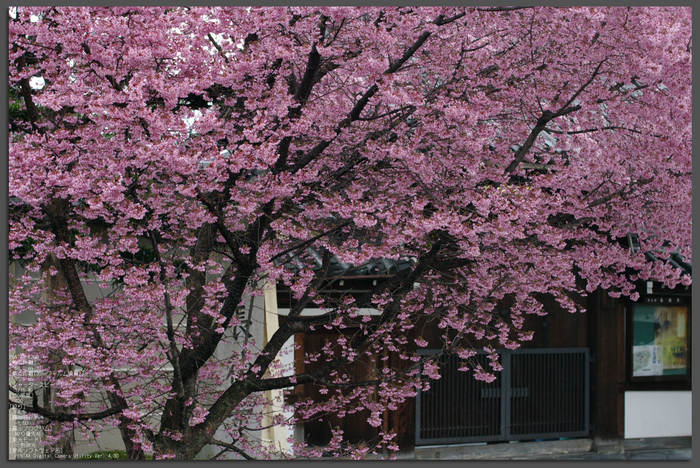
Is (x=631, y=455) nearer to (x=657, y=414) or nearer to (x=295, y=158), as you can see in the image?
(x=657, y=414)

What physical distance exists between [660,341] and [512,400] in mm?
2491

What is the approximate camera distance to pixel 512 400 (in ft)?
26.1

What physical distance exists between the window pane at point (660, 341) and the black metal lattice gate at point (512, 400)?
2.87 ft

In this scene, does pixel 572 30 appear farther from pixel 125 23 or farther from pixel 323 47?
pixel 125 23

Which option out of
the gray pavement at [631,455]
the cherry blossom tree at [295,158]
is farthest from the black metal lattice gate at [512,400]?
the cherry blossom tree at [295,158]

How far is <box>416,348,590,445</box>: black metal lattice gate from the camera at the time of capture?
757 cm

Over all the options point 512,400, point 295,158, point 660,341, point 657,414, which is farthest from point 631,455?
point 295,158

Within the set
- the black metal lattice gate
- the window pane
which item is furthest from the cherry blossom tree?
the window pane

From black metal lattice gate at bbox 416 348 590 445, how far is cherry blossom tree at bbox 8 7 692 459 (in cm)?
211

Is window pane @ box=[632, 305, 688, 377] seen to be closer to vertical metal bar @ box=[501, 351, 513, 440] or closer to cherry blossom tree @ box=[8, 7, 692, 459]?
vertical metal bar @ box=[501, 351, 513, 440]

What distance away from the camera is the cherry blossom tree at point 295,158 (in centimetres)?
389

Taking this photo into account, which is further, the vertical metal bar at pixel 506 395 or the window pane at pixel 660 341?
the window pane at pixel 660 341

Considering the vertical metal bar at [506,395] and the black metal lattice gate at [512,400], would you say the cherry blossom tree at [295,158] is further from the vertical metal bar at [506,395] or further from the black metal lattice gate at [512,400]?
the vertical metal bar at [506,395]

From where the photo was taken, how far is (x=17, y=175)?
3.63m
